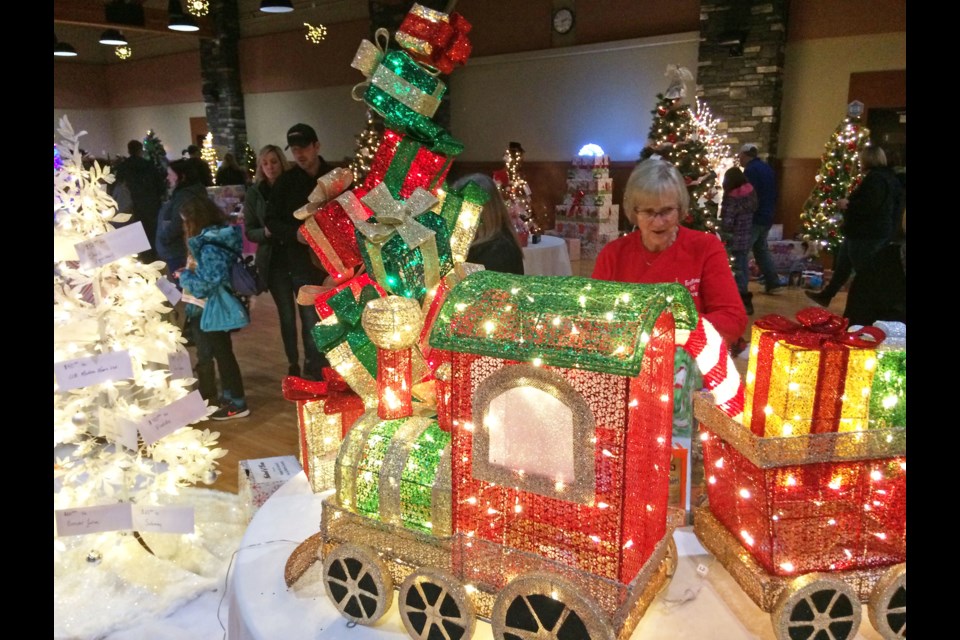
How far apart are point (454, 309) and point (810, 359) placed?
558mm

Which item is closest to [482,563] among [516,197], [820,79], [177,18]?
[516,197]

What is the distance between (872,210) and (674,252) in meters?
4.86

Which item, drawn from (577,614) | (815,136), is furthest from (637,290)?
(815,136)

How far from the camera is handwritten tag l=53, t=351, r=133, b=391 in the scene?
1.83m

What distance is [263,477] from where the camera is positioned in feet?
7.55

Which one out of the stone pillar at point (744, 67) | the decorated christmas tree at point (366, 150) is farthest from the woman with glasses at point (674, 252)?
the stone pillar at point (744, 67)

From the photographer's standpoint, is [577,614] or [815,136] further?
[815,136]

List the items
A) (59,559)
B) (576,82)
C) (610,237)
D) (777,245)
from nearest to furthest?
(59,559) → (777,245) → (610,237) → (576,82)

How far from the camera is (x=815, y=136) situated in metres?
8.37

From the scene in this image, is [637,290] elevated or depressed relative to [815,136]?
depressed

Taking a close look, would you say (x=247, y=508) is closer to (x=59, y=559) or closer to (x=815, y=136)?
(x=59, y=559)

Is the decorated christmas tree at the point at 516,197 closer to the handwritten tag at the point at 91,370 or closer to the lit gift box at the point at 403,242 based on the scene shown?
the handwritten tag at the point at 91,370
